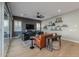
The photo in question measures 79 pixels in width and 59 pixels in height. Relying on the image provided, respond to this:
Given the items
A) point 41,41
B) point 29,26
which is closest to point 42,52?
point 41,41

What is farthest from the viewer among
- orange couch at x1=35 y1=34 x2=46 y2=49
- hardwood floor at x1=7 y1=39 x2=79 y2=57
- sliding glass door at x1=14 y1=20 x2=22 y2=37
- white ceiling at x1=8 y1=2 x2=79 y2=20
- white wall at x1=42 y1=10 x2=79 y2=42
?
sliding glass door at x1=14 y1=20 x2=22 y2=37

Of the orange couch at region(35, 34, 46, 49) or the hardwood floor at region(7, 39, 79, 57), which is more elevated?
the orange couch at region(35, 34, 46, 49)

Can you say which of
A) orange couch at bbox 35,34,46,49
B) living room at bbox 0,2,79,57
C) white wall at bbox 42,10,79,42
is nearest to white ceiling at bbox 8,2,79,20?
living room at bbox 0,2,79,57

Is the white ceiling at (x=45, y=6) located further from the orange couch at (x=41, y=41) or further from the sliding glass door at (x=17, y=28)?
the sliding glass door at (x=17, y=28)

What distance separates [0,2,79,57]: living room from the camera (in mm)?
4680

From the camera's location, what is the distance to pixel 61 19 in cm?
886

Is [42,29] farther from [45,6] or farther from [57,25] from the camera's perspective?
[45,6]

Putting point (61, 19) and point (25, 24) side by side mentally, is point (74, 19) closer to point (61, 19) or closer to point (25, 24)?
point (61, 19)

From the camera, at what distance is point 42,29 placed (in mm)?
13086

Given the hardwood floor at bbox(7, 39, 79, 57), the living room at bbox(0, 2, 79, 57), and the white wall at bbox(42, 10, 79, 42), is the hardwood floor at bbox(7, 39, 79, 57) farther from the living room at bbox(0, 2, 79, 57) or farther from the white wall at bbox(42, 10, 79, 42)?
the white wall at bbox(42, 10, 79, 42)

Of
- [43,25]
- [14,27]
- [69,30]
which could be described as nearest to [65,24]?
[69,30]

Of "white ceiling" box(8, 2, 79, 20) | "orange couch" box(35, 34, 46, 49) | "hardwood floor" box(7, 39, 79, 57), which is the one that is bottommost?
"hardwood floor" box(7, 39, 79, 57)

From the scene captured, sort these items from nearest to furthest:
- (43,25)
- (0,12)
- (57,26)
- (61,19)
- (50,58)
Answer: (0,12) → (50,58) → (61,19) → (57,26) → (43,25)

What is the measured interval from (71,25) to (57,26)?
6.65 feet
